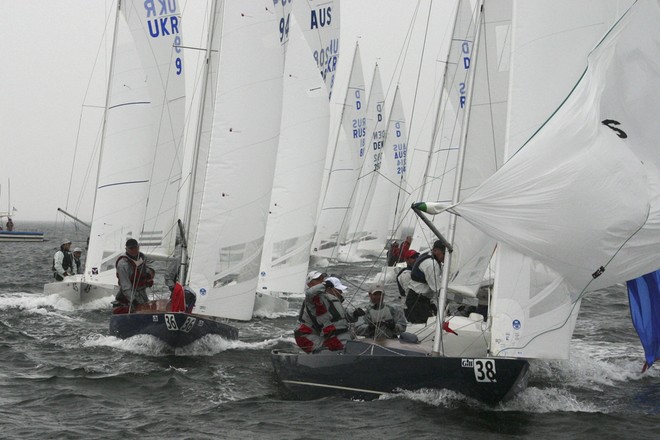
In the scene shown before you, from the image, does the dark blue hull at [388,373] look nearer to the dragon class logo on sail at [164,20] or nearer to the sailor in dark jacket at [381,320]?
the sailor in dark jacket at [381,320]

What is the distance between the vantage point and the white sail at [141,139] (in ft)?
63.6

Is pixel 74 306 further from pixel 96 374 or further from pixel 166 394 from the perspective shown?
pixel 166 394

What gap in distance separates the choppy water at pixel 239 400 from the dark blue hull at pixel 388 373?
0.50 feet

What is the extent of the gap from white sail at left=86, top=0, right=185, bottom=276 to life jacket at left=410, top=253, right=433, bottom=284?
27.1 ft

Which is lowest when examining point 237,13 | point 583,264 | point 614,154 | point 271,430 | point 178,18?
point 271,430

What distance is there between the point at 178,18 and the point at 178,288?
9.73 metres

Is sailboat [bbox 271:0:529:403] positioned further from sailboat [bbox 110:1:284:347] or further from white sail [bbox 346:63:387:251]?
white sail [bbox 346:63:387:251]

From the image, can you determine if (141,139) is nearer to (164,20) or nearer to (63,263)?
(164,20)

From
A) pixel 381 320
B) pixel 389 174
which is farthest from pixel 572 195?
pixel 389 174

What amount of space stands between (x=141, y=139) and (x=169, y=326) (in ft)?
26.1

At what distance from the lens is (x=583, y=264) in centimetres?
918

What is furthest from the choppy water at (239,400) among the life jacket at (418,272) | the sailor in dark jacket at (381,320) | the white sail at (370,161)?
the white sail at (370,161)

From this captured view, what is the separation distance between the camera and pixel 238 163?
1346 centimetres

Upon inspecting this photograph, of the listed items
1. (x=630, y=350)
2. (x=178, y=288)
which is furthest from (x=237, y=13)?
(x=630, y=350)
